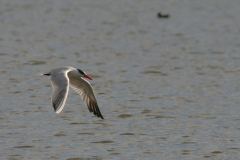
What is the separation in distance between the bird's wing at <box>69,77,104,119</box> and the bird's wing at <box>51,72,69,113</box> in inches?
53.3

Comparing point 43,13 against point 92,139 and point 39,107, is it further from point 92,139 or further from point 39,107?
point 92,139

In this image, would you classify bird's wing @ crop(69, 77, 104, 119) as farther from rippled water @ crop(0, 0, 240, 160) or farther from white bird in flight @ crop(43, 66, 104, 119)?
rippled water @ crop(0, 0, 240, 160)

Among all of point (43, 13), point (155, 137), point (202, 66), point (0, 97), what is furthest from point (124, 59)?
point (43, 13)

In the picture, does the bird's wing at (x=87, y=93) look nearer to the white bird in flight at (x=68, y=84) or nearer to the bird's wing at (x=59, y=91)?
the white bird in flight at (x=68, y=84)

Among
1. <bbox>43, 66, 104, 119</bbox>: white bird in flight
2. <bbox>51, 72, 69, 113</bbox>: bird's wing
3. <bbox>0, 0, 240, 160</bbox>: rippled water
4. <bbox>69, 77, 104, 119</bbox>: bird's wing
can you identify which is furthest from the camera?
<bbox>69, 77, 104, 119</bbox>: bird's wing

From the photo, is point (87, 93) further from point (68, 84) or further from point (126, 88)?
point (126, 88)

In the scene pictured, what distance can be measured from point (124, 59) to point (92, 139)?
10603 millimetres

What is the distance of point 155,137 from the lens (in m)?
11.1

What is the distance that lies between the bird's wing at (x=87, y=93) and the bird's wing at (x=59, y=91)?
4.44ft

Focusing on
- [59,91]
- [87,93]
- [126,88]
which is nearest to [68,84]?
[59,91]

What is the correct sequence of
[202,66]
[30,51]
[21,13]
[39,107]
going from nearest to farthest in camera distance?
1. [39,107]
2. [202,66]
3. [30,51]
4. [21,13]

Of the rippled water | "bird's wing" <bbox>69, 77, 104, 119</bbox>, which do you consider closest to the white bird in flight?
"bird's wing" <bbox>69, 77, 104, 119</bbox>

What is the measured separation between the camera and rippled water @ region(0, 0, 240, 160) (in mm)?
10594

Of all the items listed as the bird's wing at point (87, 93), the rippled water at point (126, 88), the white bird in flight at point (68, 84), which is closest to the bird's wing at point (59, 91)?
the white bird in flight at point (68, 84)
